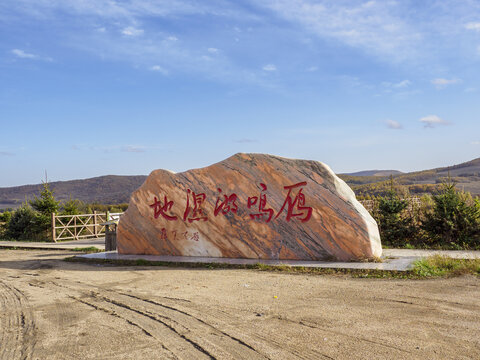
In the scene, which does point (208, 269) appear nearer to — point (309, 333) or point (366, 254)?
point (366, 254)

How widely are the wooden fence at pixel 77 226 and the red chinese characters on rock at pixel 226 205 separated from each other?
11.1 metres

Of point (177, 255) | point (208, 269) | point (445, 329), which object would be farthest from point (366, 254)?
point (177, 255)

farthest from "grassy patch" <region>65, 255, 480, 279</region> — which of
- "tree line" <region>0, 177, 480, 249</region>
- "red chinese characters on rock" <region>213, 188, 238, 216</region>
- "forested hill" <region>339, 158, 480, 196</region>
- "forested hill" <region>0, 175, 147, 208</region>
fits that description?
"forested hill" <region>0, 175, 147, 208</region>

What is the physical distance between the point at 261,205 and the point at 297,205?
991 mm

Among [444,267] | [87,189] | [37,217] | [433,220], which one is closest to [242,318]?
[444,267]

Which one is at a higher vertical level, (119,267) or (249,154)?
(249,154)

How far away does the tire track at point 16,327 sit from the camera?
16.0ft

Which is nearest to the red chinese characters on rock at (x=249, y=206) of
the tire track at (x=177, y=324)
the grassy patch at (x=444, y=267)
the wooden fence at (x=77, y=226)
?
the grassy patch at (x=444, y=267)

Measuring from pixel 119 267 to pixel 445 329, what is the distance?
27.5 ft

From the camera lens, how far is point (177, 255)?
484 inches

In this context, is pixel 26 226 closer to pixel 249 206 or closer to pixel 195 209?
pixel 195 209

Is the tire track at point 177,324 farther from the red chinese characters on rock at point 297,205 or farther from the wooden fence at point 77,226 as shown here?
the wooden fence at point 77,226

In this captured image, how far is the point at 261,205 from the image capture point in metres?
11.1

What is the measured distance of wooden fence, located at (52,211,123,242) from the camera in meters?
20.8
